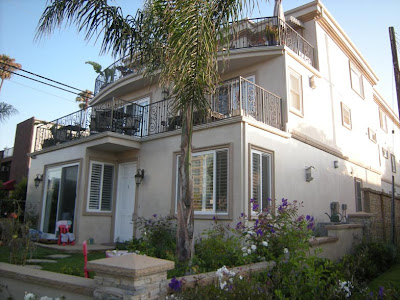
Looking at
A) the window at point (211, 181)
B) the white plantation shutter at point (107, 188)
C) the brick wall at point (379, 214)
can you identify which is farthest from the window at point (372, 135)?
the white plantation shutter at point (107, 188)

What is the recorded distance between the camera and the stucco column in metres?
3.05

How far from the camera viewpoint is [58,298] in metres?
3.65

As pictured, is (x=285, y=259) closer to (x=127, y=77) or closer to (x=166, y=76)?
(x=166, y=76)

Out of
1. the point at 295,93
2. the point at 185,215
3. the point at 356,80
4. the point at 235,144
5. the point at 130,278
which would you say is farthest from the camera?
the point at 356,80

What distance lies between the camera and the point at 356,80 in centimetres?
1589

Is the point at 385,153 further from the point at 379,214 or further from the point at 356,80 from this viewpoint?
the point at 379,214

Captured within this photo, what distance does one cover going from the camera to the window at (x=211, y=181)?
319 inches

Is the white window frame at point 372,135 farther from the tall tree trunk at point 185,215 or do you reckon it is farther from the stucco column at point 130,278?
the stucco column at point 130,278

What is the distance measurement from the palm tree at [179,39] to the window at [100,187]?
5.24 metres

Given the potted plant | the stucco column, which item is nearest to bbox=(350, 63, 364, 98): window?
the potted plant

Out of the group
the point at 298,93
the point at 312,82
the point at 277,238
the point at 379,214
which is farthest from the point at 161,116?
the point at 379,214

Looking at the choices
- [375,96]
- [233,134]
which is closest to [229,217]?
[233,134]

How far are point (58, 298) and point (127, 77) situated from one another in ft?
33.5

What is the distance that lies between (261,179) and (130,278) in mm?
5770
